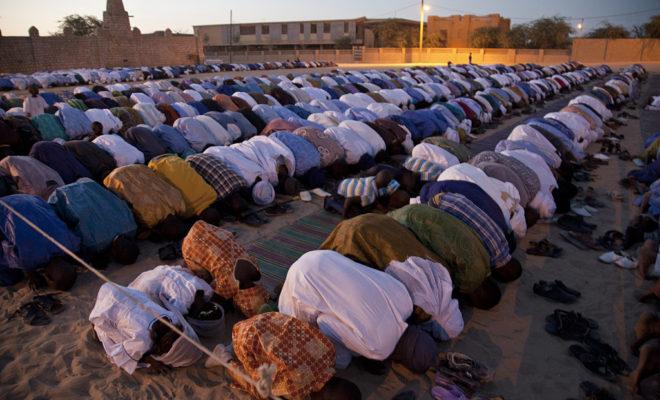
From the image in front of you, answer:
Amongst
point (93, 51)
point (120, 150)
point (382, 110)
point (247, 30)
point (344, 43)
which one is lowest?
point (120, 150)

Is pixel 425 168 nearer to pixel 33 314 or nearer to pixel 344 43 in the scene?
A: pixel 33 314

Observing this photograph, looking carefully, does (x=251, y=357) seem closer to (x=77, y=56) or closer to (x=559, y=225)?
(x=559, y=225)

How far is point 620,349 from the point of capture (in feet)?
10.2

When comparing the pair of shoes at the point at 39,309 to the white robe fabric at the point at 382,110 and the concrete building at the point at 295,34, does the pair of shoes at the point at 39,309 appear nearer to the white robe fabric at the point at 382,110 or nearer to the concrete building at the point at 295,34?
the white robe fabric at the point at 382,110

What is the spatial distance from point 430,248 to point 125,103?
8558mm

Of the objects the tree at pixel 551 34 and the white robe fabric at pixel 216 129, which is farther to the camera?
the tree at pixel 551 34

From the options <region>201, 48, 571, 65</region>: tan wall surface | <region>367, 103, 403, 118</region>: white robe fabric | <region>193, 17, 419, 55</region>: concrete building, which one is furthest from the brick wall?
<region>367, 103, 403, 118</region>: white robe fabric

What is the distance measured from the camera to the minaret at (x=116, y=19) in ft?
87.7

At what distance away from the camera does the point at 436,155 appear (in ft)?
19.9

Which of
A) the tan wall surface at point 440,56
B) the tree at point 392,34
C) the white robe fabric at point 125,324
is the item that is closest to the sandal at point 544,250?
the white robe fabric at point 125,324

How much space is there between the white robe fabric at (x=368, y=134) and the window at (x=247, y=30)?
48.8m

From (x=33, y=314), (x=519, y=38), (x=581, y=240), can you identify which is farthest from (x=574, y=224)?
(x=519, y=38)

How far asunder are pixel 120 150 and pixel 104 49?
984 inches

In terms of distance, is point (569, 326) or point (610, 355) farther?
point (569, 326)
